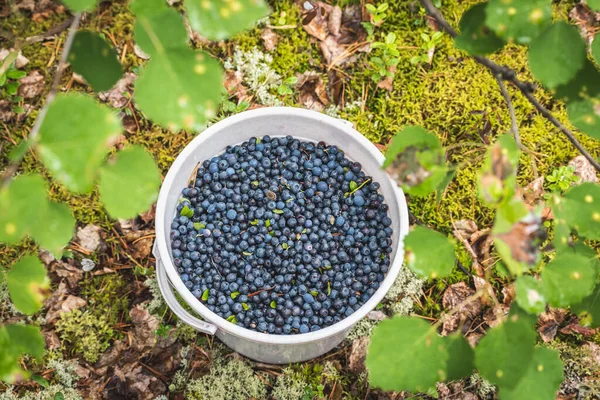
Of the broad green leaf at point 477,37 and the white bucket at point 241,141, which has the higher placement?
the broad green leaf at point 477,37

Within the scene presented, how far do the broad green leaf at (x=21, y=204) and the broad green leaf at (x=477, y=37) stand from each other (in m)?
0.85

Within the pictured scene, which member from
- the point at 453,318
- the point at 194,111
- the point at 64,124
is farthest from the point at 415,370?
the point at 453,318

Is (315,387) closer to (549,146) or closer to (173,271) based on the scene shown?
(173,271)

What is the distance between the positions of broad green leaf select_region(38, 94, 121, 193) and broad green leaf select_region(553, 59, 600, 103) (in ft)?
2.94

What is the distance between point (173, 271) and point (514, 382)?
106 centimetres

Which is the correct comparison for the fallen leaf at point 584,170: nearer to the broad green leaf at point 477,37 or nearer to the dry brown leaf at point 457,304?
the dry brown leaf at point 457,304

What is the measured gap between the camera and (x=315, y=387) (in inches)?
83.4

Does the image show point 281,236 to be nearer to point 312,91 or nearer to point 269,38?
point 312,91

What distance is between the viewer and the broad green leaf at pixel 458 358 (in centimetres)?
109

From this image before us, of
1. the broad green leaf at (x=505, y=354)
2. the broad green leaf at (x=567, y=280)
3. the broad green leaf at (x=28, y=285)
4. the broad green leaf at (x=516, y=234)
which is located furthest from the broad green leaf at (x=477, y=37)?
the broad green leaf at (x=28, y=285)

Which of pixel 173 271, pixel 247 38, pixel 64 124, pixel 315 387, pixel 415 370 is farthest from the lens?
pixel 247 38

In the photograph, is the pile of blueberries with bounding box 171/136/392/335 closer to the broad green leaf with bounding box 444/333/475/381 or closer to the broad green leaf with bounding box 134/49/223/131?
the broad green leaf with bounding box 444/333/475/381

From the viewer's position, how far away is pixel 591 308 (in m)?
1.27

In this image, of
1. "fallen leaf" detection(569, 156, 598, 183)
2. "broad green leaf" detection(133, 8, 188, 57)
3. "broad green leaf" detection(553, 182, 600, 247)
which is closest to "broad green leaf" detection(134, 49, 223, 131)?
"broad green leaf" detection(133, 8, 188, 57)
